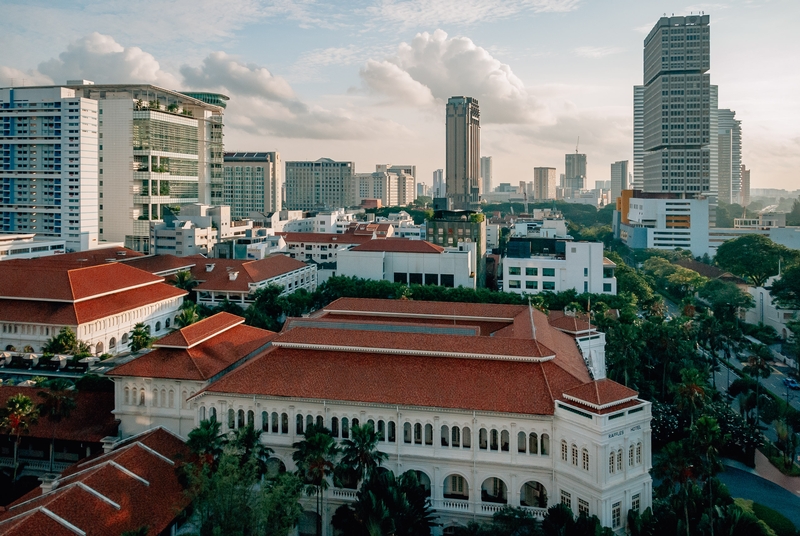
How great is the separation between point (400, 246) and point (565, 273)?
103 ft

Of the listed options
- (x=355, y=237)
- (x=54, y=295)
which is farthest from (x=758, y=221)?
(x=54, y=295)

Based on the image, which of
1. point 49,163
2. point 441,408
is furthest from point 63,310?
point 49,163

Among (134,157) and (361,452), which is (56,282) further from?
(134,157)

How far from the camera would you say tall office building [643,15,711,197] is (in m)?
194

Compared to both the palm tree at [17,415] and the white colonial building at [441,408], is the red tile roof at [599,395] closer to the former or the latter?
the white colonial building at [441,408]

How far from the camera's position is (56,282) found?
7225cm

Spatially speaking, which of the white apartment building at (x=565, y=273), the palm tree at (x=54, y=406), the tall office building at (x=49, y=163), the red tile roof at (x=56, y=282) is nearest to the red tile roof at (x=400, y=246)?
the white apartment building at (x=565, y=273)

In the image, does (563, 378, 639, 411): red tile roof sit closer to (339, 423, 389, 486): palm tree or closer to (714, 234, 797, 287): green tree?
(339, 423, 389, 486): palm tree

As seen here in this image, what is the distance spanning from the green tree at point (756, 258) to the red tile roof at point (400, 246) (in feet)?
216

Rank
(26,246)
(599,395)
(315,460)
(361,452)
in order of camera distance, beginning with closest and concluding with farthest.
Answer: (315,460)
(361,452)
(599,395)
(26,246)

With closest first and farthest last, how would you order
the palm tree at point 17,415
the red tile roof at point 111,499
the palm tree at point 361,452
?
the red tile roof at point 111,499
the palm tree at point 361,452
the palm tree at point 17,415

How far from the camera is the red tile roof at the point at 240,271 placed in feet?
316

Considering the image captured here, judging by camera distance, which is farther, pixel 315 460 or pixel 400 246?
pixel 400 246

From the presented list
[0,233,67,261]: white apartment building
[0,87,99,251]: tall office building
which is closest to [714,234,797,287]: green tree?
[0,87,99,251]: tall office building
